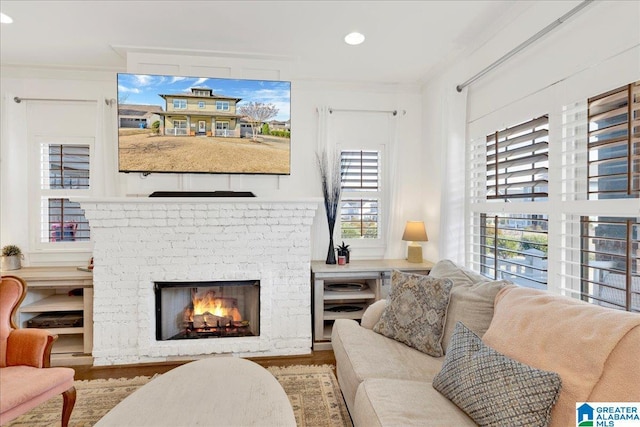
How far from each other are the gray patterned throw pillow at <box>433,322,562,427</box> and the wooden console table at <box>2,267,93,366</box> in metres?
2.77

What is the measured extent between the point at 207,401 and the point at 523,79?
264 cm

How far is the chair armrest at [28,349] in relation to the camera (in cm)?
184

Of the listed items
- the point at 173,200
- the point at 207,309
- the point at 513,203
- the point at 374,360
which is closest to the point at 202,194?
the point at 173,200

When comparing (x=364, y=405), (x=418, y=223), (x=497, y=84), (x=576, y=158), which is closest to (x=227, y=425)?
(x=364, y=405)

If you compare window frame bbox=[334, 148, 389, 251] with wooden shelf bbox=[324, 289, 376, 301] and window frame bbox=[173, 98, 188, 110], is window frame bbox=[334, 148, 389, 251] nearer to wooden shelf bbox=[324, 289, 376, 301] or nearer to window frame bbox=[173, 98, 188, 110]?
wooden shelf bbox=[324, 289, 376, 301]

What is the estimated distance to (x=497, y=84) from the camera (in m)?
2.47

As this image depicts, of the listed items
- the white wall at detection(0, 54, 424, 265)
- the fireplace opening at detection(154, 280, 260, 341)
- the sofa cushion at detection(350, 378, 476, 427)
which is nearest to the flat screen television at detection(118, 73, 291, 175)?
the white wall at detection(0, 54, 424, 265)

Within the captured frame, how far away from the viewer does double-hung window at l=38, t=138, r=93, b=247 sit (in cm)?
319

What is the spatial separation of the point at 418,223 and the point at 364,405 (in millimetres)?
2191

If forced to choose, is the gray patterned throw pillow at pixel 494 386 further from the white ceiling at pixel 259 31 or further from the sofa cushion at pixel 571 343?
the white ceiling at pixel 259 31

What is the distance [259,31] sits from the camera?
8.36 ft

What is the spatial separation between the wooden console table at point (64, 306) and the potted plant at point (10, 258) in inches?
2.9

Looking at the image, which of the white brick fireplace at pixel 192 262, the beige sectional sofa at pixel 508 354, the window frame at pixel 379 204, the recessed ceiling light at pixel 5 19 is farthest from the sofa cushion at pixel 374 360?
the recessed ceiling light at pixel 5 19

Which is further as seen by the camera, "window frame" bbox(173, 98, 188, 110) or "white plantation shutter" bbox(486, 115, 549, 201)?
"window frame" bbox(173, 98, 188, 110)
